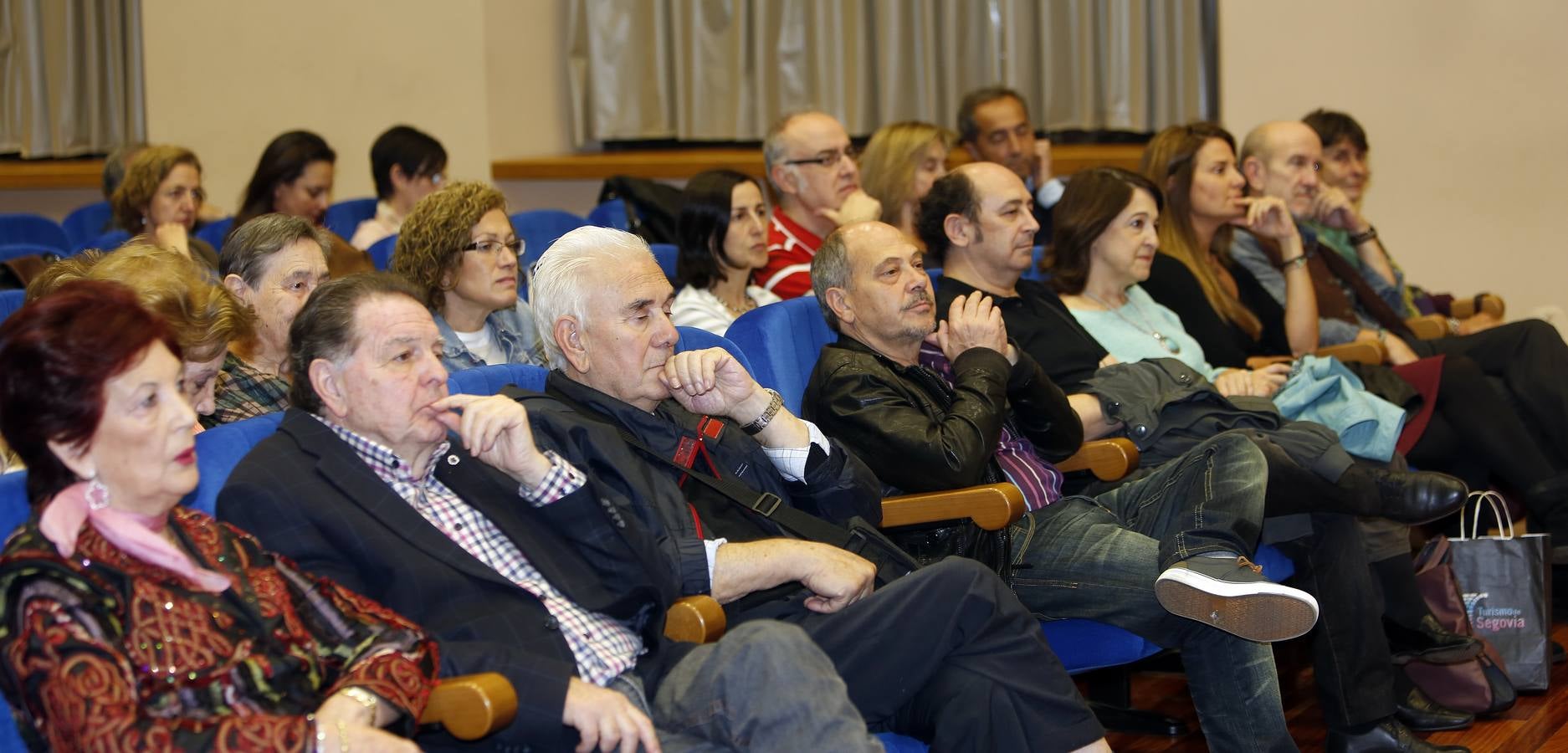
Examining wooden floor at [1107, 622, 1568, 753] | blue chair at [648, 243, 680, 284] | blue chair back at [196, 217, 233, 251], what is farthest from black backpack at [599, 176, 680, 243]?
wooden floor at [1107, 622, 1568, 753]

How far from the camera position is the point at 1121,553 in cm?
258

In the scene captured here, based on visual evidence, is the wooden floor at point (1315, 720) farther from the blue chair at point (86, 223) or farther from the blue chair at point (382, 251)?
the blue chair at point (86, 223)

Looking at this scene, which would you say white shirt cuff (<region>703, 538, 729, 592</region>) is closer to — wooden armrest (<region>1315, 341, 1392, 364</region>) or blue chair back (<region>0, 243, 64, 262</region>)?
wooden armrest (<region>1315, 341, 1392, 364</region>)

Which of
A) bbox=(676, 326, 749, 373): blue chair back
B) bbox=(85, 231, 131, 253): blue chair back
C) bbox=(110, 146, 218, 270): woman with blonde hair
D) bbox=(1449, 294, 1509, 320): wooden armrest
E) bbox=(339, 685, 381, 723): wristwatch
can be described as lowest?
bbox=(339, 685, 381, 723): wristwatch

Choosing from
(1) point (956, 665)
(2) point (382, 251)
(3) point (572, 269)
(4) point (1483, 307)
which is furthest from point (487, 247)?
(4) point (1483, 307)

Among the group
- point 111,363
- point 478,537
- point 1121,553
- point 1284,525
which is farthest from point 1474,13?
point 111,363

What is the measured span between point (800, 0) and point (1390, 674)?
4.41 metres

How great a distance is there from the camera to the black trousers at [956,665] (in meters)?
2.11

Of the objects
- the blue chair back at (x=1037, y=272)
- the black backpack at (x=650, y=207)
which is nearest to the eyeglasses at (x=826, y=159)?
the black backpack at (x=650, y=207)

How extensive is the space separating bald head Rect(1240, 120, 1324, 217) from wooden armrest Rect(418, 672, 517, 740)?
3.52 meters

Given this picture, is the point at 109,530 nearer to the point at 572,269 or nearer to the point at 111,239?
the point at 572,269

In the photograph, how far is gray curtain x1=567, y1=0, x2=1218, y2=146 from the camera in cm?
643

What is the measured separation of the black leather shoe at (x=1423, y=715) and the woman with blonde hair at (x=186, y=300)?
7.84ft

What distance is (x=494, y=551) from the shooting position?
2041mm
